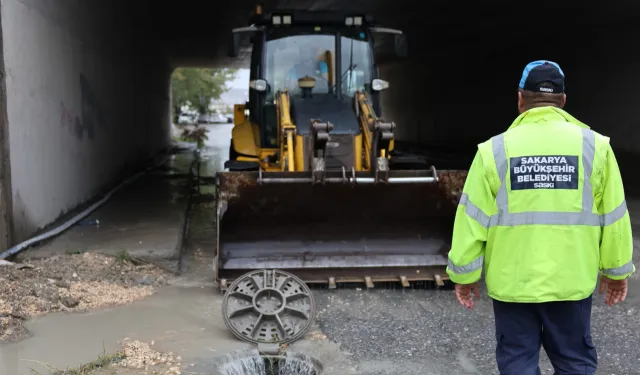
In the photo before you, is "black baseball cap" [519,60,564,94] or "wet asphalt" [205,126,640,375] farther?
"wet asphalt" [205,126,640,375]

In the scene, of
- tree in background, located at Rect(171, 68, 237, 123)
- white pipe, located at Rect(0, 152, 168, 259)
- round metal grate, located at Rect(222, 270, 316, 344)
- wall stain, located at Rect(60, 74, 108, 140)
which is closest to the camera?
round metal grate, located at Rect(222, 270, 316, 344)

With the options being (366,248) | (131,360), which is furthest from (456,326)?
(131,360)

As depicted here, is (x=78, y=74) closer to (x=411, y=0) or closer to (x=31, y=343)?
(x=31, y=343)

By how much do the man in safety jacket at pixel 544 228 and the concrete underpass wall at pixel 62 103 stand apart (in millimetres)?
5101

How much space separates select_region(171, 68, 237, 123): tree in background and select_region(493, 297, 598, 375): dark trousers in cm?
3627

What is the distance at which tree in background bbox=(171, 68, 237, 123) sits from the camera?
39375mm

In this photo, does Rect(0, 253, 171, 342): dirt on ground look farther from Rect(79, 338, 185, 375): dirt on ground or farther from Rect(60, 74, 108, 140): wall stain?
Rect(60, 74, 108, 140): wall stain

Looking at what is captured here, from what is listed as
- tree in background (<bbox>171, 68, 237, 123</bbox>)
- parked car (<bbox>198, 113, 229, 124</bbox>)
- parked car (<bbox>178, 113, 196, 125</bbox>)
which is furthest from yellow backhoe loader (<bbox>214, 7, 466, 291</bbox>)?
parked car (<bbox>198, 113, 229, 124</bbox>)

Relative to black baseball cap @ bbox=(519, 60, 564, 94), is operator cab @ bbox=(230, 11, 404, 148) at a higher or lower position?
higher

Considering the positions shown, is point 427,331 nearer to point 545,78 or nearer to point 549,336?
point 549,336

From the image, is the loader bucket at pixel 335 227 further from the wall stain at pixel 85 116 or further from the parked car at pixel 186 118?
the parked car at pixel 186 118

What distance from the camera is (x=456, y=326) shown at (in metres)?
4.80

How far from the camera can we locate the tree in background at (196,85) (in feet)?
129

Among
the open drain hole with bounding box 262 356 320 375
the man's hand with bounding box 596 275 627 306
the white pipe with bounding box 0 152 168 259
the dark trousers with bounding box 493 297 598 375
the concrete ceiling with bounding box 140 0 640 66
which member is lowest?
the open drain hole with bounding box 262 356 320 375
